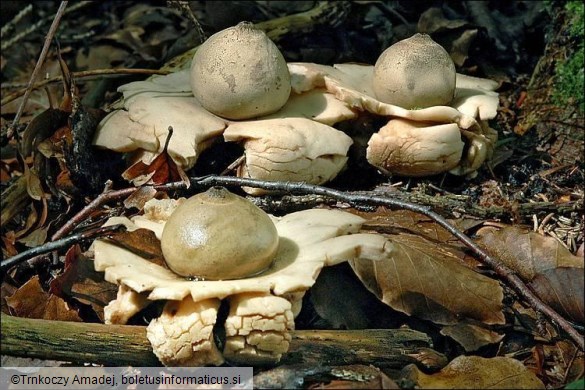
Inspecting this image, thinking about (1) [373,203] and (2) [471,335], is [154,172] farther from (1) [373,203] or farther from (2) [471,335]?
(2) [471,335]

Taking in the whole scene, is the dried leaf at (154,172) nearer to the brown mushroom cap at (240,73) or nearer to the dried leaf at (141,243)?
the brown mushroom cap at (240,73)

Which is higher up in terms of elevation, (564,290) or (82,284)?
(564,290)

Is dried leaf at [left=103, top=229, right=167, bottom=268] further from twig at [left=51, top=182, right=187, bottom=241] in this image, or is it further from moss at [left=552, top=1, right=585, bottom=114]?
moss at [left=552, top=1, right=585, bottom=114]

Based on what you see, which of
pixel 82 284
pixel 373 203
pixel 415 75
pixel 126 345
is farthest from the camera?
pixel 415 75

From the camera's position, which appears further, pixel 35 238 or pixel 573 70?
pixel 573 70

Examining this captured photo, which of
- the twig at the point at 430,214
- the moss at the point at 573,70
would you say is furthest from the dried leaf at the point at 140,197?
the moss at the point at 573,70

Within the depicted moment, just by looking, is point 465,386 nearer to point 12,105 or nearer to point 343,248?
point 343,248

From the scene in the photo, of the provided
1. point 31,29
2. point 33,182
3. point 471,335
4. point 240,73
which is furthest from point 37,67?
point 471,335
